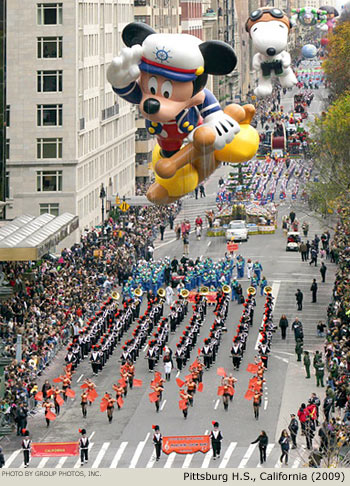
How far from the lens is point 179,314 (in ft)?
285

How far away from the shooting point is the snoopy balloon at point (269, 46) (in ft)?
146

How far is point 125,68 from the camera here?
41.5 meters

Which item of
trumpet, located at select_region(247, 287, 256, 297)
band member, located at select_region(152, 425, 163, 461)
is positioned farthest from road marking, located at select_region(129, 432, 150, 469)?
trumpet, located at select_region(247, 287, 256, 297)

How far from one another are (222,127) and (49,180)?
234ft

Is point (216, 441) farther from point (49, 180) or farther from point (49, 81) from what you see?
point (49, 180)

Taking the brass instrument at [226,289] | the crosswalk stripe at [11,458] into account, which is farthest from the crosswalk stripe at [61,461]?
the brass instrument at [226,289]

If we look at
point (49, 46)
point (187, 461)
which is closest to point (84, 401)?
point (187, 461)

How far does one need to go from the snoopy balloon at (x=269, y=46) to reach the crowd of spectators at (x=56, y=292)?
1023 inches

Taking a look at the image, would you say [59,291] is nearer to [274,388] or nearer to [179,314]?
[179,314]

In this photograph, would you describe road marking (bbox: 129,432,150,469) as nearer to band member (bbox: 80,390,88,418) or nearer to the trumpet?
band member (bbox: 80,390,88,418)

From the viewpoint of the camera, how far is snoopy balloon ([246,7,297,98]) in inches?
1748

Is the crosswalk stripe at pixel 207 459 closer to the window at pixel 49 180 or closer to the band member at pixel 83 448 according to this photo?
the band member at pixel 83 448

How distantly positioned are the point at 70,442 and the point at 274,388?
11773 millimetres
